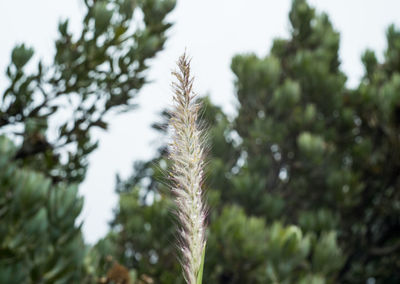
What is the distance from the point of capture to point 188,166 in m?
1.06

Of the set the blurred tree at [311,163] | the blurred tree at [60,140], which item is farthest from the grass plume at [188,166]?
the blurred tree at [311,163]

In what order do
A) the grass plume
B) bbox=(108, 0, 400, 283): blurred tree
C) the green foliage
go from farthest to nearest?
bbox=(108, 0, 400, 283): blurred tree
the green foliage
the grass plume

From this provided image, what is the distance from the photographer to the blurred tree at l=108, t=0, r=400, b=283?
629cm

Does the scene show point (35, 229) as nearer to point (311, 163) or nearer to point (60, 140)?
point (60, 140)

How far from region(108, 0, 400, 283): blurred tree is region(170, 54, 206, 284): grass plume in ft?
15.5

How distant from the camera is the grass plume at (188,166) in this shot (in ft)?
3.36

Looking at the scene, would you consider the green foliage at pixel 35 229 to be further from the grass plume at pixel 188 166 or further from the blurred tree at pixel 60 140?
the grass plume at pixel 188 166

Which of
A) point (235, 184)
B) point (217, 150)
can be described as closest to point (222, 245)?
point (235, 184)

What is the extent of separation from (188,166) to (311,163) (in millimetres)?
5863

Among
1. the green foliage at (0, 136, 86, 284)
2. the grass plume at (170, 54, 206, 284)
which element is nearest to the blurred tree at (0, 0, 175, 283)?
the green foliage at (0, 136, 86, 284)

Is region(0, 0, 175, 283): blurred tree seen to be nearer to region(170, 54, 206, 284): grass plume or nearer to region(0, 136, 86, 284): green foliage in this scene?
region(0, 136, 86, 284): green foliage

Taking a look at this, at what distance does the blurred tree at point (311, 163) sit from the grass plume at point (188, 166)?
4720 millimetres

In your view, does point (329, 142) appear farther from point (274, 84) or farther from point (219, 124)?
point (219, 124)

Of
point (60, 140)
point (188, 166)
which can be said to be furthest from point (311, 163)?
point (188, 166)
